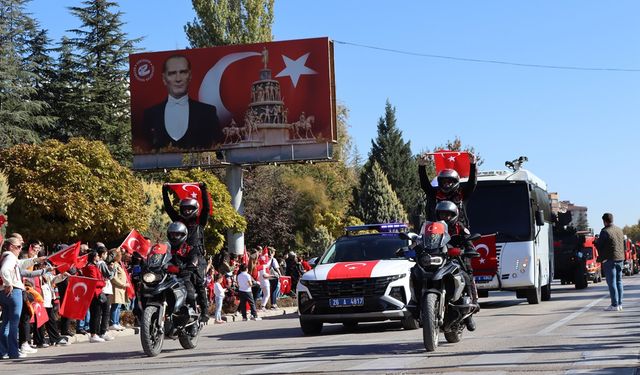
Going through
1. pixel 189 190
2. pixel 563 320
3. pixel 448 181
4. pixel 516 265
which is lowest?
pixel 563 320

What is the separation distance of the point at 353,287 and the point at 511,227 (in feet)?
27.1

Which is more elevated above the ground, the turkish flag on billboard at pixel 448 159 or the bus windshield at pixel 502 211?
the turkish flag on billboard at pixel 448 159

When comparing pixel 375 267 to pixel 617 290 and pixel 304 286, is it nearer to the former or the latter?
pixel 304 286

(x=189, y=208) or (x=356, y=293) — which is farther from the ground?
(x=189, y=208)

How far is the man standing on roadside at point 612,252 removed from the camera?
2011cm

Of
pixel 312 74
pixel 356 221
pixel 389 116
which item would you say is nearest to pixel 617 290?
pixel 312 74

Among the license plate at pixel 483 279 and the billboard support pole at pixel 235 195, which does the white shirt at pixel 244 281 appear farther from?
the billboard support pole at pixel 235 195

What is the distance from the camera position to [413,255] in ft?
43.4

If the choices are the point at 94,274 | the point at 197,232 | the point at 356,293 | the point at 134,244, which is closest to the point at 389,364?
the point at 197,232

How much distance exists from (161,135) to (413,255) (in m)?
31.1

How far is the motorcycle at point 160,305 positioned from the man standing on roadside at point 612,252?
29.1ft

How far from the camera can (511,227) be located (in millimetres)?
24391

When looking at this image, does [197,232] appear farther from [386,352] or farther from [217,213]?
[217,213]

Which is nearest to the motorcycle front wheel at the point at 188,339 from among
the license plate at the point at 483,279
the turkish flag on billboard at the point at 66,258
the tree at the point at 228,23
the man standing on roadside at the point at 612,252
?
the turkish flag on billboard at the point at 66,258
